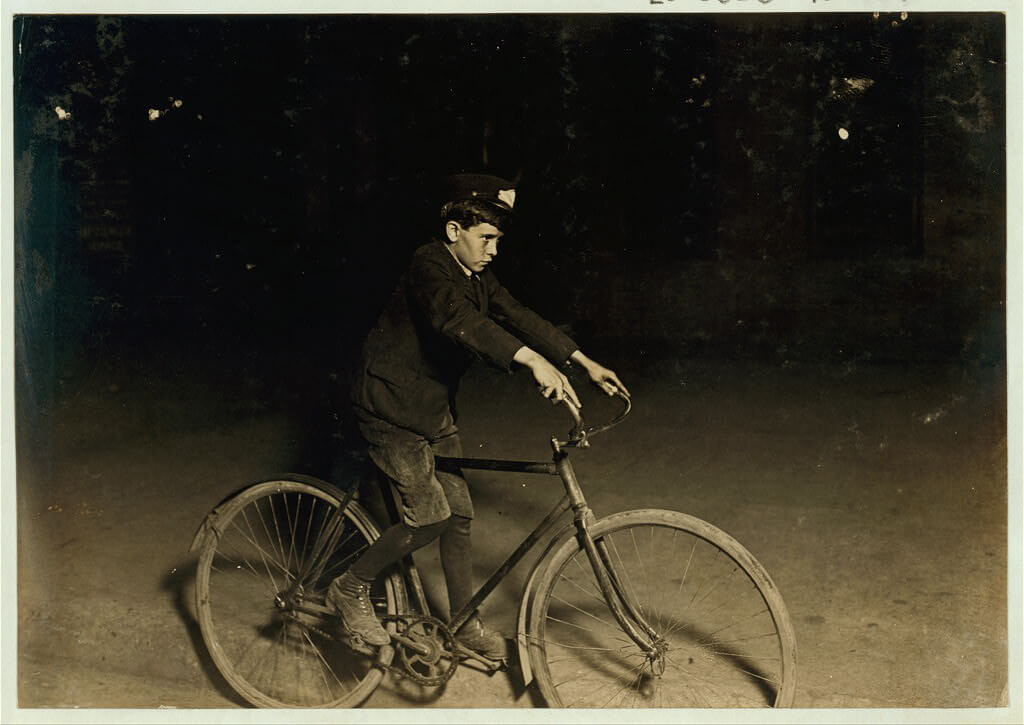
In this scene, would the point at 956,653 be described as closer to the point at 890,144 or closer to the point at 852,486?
the point at 852,486

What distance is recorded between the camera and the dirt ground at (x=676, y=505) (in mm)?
3395

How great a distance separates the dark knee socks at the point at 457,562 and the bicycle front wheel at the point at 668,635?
13.6 inches

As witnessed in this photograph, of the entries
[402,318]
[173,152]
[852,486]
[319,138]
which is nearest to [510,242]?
[319,138]

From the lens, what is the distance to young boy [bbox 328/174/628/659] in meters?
2.94

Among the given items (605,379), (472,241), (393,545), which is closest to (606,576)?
(605,379)

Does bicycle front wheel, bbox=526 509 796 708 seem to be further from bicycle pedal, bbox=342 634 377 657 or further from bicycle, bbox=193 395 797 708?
bicycle pedal, bbox=342 634 377 657

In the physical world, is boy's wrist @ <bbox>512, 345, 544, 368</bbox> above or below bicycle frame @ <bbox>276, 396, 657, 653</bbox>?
above

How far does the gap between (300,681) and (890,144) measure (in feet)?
13.4

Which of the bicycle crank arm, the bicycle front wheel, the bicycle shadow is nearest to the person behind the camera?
the bicycle front wheel

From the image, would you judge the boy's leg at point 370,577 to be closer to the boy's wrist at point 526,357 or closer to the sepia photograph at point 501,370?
the sepia photograph at point 501,370

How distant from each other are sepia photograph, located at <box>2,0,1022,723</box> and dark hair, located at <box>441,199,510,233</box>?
0.03 metres

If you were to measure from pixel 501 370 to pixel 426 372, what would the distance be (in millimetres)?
476

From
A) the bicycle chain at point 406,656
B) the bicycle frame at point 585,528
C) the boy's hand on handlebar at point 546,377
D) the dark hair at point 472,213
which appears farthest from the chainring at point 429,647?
the dark hair at point 472,213

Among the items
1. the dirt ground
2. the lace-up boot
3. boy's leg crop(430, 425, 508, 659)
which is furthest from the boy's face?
the dirt ground
